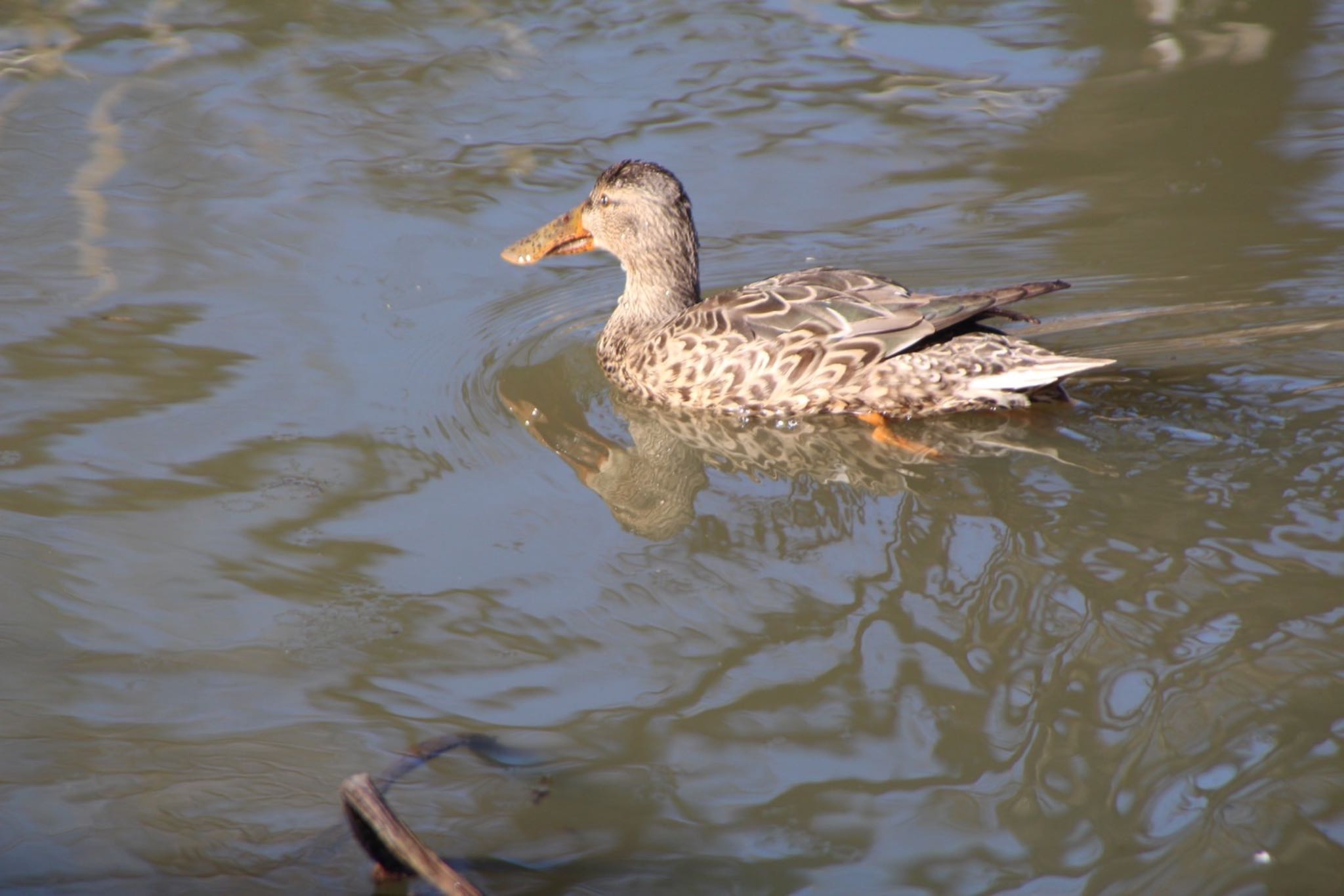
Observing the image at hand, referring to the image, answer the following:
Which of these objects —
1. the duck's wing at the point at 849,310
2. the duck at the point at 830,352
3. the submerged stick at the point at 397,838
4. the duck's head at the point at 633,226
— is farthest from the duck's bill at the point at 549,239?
the submerged stick at the point at 397,838

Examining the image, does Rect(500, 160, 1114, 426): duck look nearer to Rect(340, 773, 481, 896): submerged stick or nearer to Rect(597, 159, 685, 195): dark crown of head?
Rect(597, 159, 685, 195): dark crown of head

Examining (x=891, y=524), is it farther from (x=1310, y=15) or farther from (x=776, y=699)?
(x=1310, y=15)

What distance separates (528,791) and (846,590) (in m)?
1.38

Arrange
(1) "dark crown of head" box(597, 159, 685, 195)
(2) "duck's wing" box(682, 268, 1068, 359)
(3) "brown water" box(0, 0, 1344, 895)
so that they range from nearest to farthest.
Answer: (3) "brown water" box(0, 0, 1344, 895) → (2) "duck's wing" box(682, 268, 1068, 359) → (1) "dark crown of head" box(597, 159, 685, 195)

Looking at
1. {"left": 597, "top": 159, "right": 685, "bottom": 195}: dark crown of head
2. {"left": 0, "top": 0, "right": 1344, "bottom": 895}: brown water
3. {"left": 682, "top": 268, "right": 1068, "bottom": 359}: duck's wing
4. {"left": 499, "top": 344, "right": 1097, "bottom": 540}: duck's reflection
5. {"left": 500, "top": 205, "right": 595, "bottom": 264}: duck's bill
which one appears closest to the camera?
{"left": 0, "top": 0, "right": 1344, "bottom": 895}: brown water

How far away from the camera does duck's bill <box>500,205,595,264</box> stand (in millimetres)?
6855

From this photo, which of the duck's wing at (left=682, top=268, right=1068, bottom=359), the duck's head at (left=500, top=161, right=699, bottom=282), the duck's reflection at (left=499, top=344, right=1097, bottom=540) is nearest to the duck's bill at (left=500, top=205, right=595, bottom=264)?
the duck's head at (left=500, top=161, right=699, bottom=282)

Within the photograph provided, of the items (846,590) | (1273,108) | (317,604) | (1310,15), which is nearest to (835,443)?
(846,590)

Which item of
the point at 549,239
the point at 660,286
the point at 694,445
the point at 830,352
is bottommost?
the point at 694,445

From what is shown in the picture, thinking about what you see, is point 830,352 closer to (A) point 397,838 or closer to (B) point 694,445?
(B) point 694,445

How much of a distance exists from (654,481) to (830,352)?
3.26 feet

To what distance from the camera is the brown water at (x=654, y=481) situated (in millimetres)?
→ 3547

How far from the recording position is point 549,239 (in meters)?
6.86

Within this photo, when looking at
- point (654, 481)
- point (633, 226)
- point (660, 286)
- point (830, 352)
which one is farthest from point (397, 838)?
point (633, 226)
